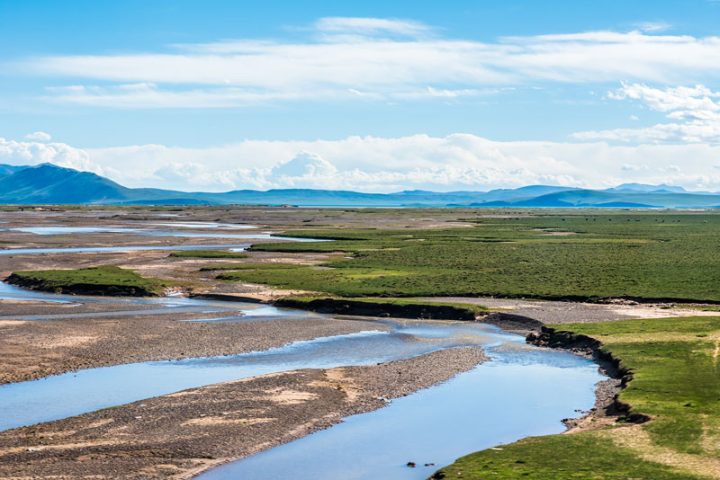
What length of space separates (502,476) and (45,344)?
29.4m

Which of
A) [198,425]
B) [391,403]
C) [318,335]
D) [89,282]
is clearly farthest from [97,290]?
[198,425]

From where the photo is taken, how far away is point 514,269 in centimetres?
8031

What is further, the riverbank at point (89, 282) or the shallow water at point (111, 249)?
the shallow water at point (111, 249)

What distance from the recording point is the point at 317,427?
3086cm

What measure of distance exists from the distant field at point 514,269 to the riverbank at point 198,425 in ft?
91.2

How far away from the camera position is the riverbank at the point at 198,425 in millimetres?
25812

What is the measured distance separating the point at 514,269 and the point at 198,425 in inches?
2145

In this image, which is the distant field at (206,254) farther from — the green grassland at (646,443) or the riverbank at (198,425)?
the green grassland at (646,443)

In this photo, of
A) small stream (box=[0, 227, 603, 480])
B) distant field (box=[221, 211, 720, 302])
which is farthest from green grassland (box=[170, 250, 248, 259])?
small stream (box=[0, 227, 603, 480])

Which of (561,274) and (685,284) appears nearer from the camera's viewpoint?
(685,284)

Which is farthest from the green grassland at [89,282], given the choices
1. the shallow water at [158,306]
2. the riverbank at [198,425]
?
the riverbank at [198,425]

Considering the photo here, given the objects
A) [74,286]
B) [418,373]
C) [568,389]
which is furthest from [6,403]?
[74,286]

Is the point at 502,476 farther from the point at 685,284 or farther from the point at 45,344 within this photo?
the point at 685,284

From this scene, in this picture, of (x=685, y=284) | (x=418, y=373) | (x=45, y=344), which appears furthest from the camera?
(x=685, y=284)
